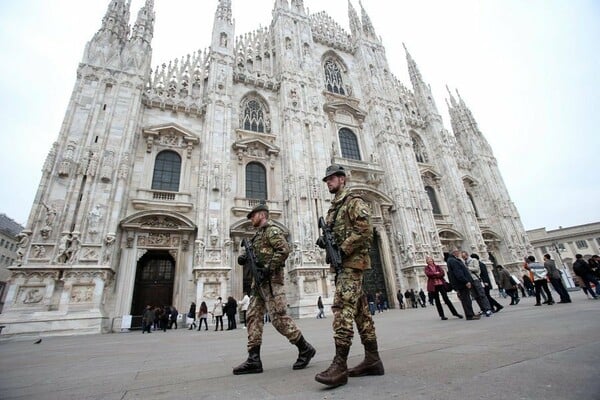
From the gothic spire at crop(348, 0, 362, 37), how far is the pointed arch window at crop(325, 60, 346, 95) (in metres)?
4.71

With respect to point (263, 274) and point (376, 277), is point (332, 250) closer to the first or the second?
point (263, 274)

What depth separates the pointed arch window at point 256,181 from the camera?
16147mm

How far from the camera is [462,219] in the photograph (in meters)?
21.1

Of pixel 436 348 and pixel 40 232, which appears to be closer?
pixel 436 348

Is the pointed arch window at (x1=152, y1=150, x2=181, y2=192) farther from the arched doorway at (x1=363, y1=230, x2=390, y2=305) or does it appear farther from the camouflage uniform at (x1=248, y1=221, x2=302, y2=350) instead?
the camouflage uniform at (x1=248, y1=221, x2=302, y2=350)

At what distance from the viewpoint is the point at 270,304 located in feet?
10.7

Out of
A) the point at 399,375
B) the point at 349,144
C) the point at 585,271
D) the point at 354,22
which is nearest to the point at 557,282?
the point at 585,271

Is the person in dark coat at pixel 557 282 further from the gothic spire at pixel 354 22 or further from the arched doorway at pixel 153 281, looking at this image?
the gothic spire at pixel 354 22

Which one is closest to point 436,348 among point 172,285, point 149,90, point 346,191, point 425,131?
point 346,191

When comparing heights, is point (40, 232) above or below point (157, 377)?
above

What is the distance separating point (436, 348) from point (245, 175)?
14199mm

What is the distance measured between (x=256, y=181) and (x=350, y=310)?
47.5 ft

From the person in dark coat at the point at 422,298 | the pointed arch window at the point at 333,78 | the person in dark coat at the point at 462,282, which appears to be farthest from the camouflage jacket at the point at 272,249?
the pointed arch window at the point at 333,78

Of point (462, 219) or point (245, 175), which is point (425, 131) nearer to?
point (462, 219)
